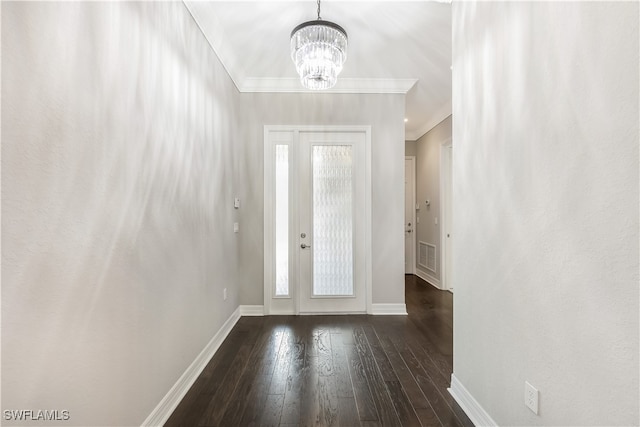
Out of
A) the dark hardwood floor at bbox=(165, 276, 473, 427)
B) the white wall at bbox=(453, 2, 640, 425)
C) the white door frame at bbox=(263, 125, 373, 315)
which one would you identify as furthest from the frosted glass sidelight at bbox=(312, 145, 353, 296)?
the white wall at bbox=(453, 2, 640, 425)

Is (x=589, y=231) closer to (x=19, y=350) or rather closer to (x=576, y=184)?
(x=576, y=184)

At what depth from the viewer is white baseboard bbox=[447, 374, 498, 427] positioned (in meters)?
1.55

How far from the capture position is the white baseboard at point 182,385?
1592mm

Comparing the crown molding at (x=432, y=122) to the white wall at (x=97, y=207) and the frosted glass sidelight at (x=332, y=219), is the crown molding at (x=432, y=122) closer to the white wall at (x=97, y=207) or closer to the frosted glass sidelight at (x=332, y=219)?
the frosted glass sidelight at (x=332, y=219)

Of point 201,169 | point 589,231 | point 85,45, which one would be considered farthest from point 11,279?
point 589,231

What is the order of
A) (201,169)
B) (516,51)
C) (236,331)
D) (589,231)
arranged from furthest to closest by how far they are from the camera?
(236,331) → (201,169) → (516,51) → (589,231)

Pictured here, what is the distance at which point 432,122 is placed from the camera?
4777 mm

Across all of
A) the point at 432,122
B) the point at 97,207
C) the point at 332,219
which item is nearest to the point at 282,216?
the point at 332,219

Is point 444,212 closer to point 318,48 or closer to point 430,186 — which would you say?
point 430,186

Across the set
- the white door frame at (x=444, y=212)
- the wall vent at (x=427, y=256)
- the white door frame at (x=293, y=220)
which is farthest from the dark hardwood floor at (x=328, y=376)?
the wall vent at (x=427, y=256)

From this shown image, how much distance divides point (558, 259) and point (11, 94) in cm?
195

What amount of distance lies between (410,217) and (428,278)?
1.28 m

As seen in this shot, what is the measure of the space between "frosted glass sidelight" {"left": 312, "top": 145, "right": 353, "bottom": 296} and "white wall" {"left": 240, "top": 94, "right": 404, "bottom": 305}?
30cm

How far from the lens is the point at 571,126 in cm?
103
